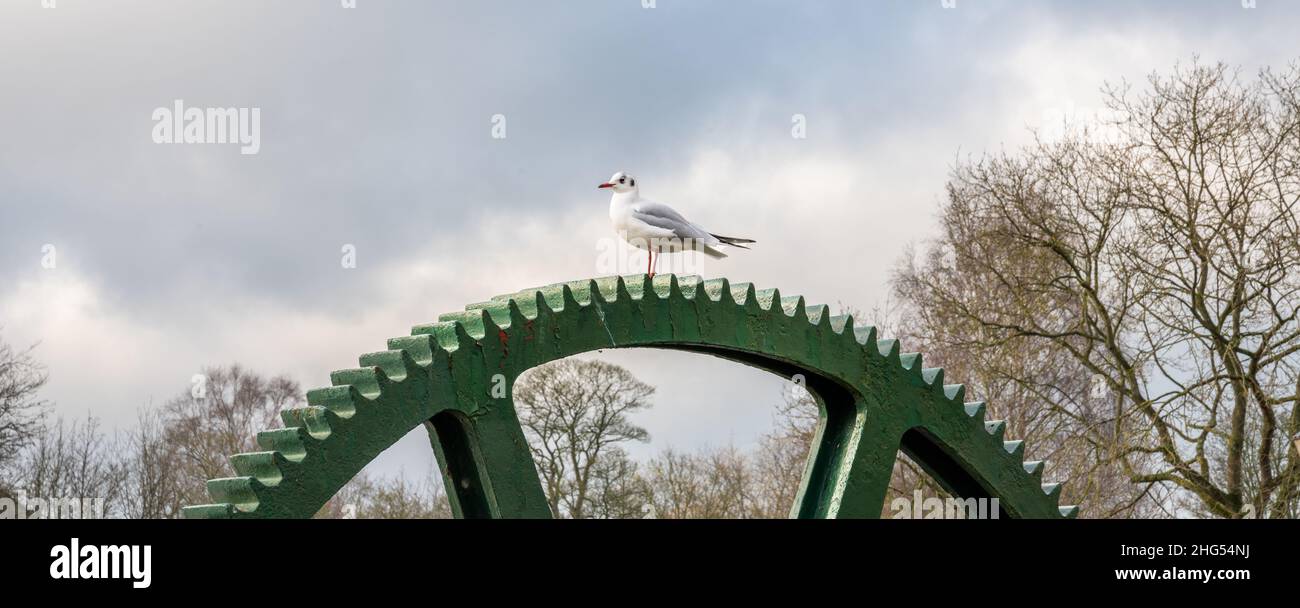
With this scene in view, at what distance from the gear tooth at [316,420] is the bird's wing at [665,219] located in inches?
89.5

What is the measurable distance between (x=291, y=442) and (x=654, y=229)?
7.90 feet

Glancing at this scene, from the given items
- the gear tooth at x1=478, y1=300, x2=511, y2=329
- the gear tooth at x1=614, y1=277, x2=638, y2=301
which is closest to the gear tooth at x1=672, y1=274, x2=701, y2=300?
the gear tooth at x1=614, y1=277, x2=638, y2=301

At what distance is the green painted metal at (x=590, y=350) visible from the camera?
4.66m

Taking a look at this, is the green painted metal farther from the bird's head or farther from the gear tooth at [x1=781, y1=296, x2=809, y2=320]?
the bird's head

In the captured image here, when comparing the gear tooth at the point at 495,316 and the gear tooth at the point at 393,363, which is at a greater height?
the gear tooth at the point at 495,316

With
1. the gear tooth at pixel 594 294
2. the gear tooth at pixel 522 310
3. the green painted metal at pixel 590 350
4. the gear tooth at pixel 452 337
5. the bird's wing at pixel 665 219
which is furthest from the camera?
the bird's wing at pixel 665 219

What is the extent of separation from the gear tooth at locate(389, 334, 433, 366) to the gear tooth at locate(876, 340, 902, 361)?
217 cm

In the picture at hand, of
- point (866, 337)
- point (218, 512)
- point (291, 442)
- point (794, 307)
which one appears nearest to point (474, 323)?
point (291, 442)

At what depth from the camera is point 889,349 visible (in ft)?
20.6

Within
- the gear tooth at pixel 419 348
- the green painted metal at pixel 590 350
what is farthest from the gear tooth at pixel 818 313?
the gear tooth at pixel 419 348

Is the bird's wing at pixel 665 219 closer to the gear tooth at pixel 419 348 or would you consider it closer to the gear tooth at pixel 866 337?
the gear tooth at pixel 866 337

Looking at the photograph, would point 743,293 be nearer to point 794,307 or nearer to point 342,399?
point 794,307
